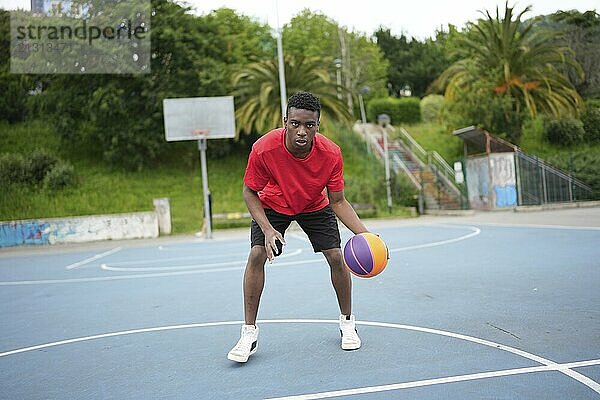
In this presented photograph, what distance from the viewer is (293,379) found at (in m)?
3.79

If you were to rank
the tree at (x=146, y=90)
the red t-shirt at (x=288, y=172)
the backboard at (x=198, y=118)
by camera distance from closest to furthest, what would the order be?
the red t-shirt at (x=288, y=172) → the backboard at (x=198, y=118) → the tree at (x=146, y=90)

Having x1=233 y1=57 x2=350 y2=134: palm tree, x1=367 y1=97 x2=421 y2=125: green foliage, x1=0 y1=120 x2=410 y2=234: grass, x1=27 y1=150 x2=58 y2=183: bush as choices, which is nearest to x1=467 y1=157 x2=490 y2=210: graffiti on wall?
x1=0 y1=120 x2=410 y2=234: grass

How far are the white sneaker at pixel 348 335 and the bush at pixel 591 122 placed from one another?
56.4ft

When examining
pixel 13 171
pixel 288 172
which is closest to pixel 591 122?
pixel 288 172

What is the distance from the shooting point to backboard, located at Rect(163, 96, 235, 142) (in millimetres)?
19844

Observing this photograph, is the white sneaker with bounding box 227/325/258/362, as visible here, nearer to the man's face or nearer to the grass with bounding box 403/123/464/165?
the man's face

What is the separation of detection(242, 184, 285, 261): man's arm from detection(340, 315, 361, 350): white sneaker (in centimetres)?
83

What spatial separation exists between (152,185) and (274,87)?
7.16 meters

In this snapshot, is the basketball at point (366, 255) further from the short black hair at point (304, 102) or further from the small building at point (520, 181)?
the small building at point (520, 181)

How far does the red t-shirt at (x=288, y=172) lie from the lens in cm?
440

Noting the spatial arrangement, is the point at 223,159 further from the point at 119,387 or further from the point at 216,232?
the point at 119,387

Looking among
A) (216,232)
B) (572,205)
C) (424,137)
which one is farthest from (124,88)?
(572,205)

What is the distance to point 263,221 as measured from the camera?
4391mm

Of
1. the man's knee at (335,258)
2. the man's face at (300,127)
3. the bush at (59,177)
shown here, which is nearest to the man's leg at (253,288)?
the man's knee at (335,258)
